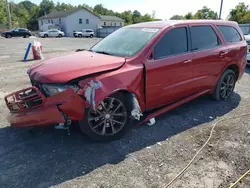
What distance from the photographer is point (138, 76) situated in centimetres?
355

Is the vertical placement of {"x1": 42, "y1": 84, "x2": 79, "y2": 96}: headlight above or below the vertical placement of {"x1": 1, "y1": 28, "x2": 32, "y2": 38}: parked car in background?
below

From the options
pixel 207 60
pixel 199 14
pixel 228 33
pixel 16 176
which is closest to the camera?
pixel 16 176

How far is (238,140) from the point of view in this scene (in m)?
3.62

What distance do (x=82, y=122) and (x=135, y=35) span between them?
192 cm

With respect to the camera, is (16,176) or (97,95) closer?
(16,176)

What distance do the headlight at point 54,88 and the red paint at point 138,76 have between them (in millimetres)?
82

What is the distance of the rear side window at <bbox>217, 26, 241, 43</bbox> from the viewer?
16.8 feet

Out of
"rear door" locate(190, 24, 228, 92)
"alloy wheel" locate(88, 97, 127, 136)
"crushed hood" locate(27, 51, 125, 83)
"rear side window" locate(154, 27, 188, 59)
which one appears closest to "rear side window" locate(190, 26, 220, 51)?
"rear door" locate(190, 24, 228, 92)

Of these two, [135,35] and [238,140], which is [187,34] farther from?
[238,140]

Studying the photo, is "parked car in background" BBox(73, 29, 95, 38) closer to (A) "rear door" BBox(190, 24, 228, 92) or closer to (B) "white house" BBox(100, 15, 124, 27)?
(B) "white house" BBox(100, 15, 124, 27)

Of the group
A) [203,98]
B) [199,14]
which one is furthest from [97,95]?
[199,14]

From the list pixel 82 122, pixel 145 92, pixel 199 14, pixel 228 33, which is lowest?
pixel 82 122

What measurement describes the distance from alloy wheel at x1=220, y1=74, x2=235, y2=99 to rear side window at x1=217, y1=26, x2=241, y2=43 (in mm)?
853

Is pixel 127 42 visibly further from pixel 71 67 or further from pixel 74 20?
pixel 74 20
